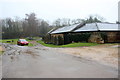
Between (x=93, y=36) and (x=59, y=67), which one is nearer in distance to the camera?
(x=59, y=67)

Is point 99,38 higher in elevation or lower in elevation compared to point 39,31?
lower

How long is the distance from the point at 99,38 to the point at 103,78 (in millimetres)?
20235

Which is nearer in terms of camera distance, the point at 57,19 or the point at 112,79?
the point at 112,79

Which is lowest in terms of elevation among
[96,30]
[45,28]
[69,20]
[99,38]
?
[99,38]

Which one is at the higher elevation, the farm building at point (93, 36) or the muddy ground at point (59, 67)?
the farm building at point (93, 36)

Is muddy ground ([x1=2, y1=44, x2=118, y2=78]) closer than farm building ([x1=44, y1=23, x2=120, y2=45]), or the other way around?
muddy ground ([x1=2, y1=44, x2=118, y2=78])

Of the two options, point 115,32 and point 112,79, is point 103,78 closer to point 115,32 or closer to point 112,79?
point 112,79

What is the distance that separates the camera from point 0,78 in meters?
5.04

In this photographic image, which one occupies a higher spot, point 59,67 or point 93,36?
point 93,36

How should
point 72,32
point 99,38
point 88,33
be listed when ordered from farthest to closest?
1. point 72,32
2. point 88,33
3. point 99,38

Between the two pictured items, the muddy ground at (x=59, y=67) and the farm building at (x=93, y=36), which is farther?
the farm building at (x=93, y=36)

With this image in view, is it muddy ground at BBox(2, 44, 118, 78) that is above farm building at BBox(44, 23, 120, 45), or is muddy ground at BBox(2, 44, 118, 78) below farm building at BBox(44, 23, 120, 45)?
below

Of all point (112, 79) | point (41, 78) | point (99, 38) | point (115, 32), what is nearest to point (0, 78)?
point (41, 78)

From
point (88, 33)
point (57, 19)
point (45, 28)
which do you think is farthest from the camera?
point (57, 19)
